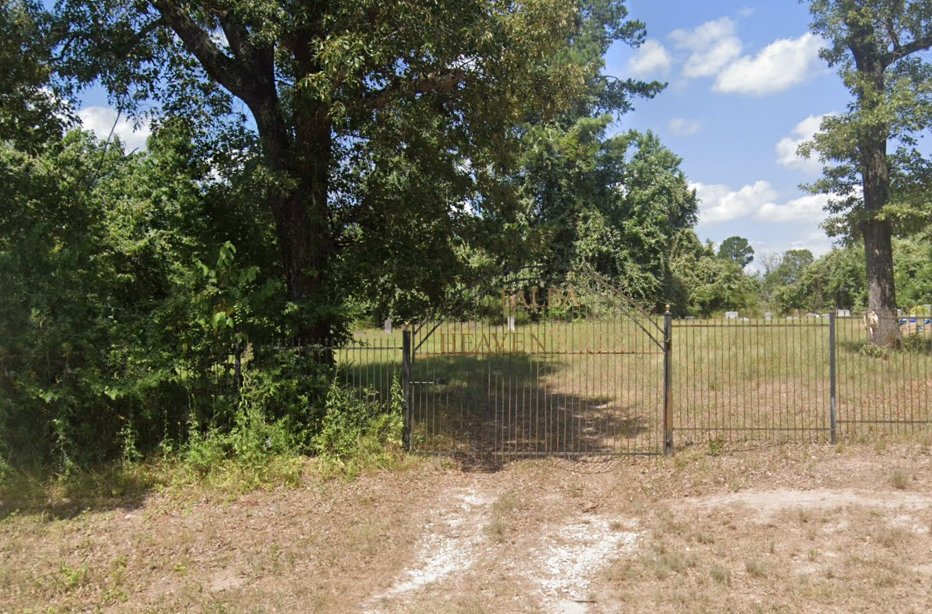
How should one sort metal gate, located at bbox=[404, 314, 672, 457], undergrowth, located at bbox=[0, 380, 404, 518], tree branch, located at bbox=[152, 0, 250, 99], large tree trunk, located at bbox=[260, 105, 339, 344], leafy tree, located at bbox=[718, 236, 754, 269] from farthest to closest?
1. leafy tree, located at bbox=[718, 236, 754, 269]
2. large tree trunk, located at bbox=[260, 105, 339, 344]
3. tree branch, located at bbox=[152, 0, 250, 99]
4. metal gate, located at bbox=[404, 314, 672, 457]
5. undergrowth, located at bbox=[0, 380, 404, 518]

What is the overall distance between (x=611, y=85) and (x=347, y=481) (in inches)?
1015

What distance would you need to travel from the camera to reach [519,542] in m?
6.30

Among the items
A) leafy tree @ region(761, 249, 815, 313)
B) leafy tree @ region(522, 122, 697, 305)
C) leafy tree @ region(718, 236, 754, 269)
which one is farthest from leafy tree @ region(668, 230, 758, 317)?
leafy tree @ region(718, 236, 754, 269)

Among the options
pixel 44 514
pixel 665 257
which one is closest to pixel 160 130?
pixel 44 514

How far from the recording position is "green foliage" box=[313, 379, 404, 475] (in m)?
8.16

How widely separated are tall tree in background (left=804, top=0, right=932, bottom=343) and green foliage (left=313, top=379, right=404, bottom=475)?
1152cm

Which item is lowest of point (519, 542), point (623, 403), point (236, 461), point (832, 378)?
point (519, 542)

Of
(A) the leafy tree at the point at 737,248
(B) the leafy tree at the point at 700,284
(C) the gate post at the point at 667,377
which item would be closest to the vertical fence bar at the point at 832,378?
(C) the gate post at the point at 667,377

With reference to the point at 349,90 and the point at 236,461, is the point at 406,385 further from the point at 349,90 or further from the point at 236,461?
the point at 349,90

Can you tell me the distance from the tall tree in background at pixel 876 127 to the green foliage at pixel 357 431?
11523mm

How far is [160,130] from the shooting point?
9852 millimetres

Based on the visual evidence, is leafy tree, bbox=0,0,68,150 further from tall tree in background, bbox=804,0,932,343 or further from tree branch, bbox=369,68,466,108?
tall tree in background, bbox=804,0,932,343

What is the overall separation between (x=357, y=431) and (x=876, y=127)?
12.8 meters

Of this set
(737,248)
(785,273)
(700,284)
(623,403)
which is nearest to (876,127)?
(623,403)
